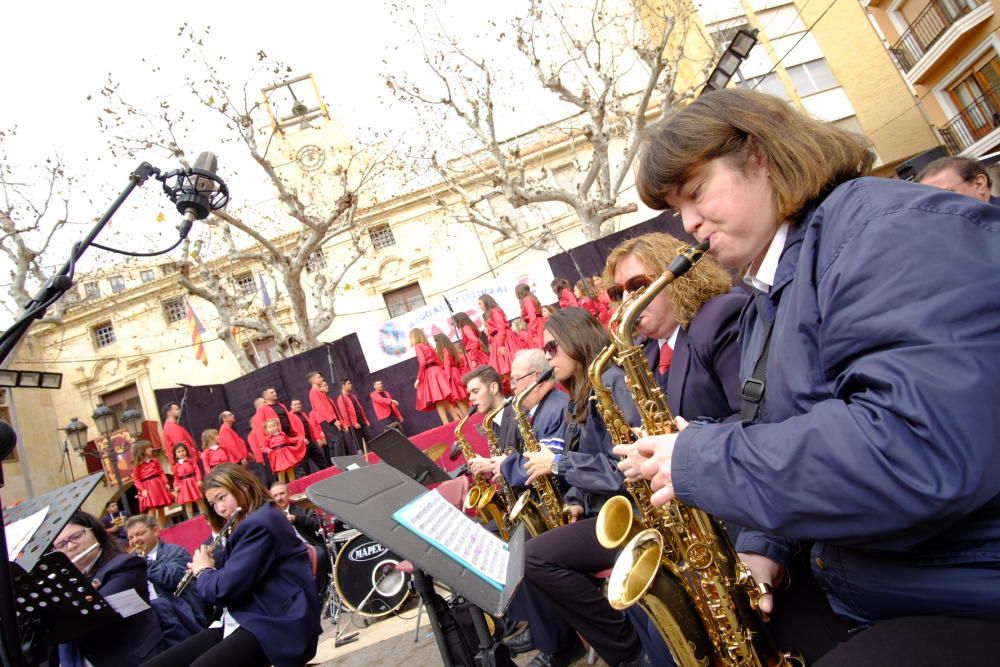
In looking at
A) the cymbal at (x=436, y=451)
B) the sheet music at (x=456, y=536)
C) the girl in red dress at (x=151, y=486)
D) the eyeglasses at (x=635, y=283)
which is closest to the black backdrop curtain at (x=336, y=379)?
the girl in red dress at (x=151, y=486)

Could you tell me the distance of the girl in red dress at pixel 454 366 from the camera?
13.1 m

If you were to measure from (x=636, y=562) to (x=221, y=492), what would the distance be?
10.1ft

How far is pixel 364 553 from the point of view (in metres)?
6.30

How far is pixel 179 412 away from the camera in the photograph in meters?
13.0

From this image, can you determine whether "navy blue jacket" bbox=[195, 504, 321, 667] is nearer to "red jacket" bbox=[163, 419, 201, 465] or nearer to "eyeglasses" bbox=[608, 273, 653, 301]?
"eyeglasses" bbox=[608, 273, 653, 301]

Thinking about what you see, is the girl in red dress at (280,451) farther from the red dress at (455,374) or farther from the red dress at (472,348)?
the red dress at (472,348)

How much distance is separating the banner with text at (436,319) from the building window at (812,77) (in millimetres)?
15906

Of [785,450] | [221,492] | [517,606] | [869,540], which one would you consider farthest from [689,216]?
[221,492]

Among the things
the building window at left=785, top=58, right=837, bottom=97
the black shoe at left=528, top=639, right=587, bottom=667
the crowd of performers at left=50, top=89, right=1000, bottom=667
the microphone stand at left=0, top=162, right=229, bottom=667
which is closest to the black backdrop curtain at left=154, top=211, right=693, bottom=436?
the black shoe at left=528, top=639, right=587, bottom=667

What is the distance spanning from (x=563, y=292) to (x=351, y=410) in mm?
5649

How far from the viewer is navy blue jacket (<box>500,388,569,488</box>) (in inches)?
141

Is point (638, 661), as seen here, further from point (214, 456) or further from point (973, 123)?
point (973, 123)

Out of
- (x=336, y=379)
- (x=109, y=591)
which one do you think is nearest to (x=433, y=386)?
(x=336, y=379)

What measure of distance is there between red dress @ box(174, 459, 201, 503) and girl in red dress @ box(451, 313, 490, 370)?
6.22 metres
